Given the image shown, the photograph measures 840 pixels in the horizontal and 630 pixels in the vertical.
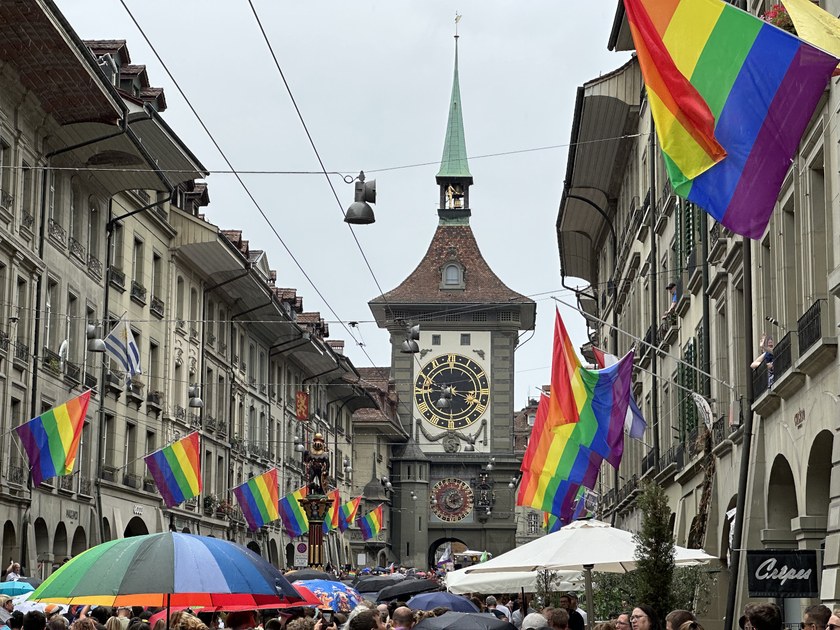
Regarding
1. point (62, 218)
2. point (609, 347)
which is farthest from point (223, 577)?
point (609, 347)

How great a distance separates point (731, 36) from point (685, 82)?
0.56m

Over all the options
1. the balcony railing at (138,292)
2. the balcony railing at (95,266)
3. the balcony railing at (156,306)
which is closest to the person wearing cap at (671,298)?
the balcony railing at (95,266)

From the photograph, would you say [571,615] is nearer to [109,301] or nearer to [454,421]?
[109,301]

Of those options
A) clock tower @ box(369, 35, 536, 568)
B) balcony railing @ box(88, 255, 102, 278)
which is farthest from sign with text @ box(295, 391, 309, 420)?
clock tower @ box(369, 35, 536, 568)

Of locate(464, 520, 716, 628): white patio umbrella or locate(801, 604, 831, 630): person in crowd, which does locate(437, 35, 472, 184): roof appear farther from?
locate(801, 604, 831, 630): person in crowd

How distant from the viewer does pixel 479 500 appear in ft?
332

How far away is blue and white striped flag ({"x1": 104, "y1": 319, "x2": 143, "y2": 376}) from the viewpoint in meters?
32.6

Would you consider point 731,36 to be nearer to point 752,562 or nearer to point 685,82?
point 685,82

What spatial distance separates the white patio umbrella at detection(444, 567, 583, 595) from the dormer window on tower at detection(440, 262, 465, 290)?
77.8 m

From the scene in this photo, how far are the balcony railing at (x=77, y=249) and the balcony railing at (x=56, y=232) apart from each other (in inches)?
21.8

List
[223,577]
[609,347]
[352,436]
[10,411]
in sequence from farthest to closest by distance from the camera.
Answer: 1. [352,436]
2. [609,347]
3. [10,411]
4. [223,577]

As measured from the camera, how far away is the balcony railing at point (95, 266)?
38562 mm

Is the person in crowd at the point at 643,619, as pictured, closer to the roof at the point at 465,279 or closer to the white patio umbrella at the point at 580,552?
the white patio umbrella at the point at 580,552

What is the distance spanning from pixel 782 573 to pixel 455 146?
100207mm
